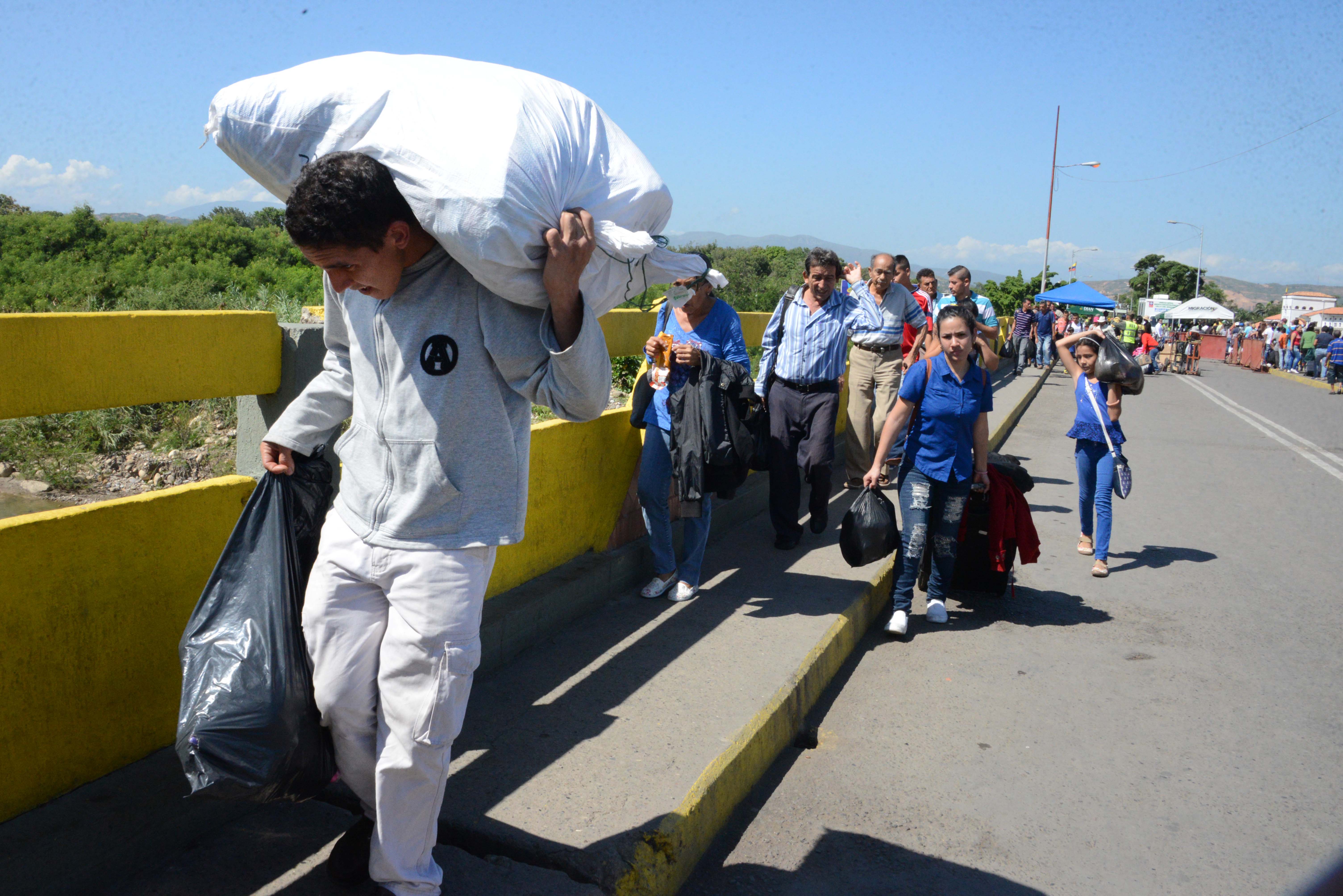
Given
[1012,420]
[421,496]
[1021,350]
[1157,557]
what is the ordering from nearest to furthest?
1. [421,496]
2. [1157,557]
3. [1012,420]
4. [1021,350]

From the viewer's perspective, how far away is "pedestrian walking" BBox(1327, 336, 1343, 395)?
25.3m

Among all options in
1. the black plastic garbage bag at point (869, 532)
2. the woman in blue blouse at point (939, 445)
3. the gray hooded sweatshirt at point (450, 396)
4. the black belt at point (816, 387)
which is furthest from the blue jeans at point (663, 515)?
the gray hooded sweatshirt at point (450, 396)

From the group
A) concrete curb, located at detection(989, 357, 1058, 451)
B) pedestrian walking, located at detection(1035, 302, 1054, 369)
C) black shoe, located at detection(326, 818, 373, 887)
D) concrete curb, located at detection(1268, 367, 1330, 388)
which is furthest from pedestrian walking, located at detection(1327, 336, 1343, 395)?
black shoe, located at detection(326, 818, 373, 887)

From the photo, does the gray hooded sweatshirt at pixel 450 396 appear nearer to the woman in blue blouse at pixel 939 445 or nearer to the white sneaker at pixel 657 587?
the white sneaker at pixel 657 587

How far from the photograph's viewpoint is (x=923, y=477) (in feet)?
17.0

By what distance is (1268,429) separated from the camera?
15.8m

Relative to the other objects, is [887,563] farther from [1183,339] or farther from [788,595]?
[1183,339]

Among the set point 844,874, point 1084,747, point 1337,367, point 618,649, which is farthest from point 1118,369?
point 1337,367

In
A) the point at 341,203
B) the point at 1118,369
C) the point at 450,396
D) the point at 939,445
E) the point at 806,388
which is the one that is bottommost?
the point at 939,445

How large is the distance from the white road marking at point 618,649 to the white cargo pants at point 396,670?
4.45 feet

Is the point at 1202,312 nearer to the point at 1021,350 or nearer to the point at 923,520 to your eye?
the point at 1021,350

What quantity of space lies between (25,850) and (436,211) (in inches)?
71.4

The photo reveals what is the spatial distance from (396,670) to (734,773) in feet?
4.95

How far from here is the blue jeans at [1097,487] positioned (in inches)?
260
